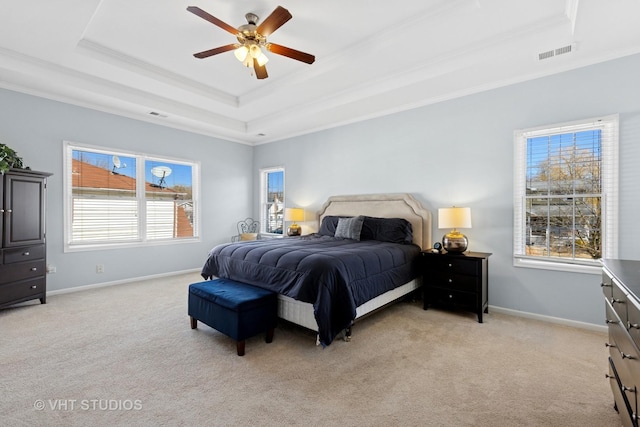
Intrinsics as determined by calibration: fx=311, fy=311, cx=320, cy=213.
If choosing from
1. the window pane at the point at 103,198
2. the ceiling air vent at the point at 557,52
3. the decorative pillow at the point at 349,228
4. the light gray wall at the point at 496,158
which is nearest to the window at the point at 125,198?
the window pane at the point at 103,198

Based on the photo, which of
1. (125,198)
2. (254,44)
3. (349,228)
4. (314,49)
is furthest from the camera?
(125,198)

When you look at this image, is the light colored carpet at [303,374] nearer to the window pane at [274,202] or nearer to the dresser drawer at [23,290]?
the dresser drawer at [23,290]

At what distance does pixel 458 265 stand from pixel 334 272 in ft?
5.32

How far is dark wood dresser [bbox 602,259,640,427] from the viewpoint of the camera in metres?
1.23

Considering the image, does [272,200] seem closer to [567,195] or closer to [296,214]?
[296,214]

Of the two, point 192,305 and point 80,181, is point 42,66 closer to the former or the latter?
point 80,181

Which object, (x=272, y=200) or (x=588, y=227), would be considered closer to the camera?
(x=588, y=227)

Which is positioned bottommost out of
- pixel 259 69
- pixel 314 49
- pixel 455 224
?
pixel 455 224

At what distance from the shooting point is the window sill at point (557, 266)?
10.2 ft

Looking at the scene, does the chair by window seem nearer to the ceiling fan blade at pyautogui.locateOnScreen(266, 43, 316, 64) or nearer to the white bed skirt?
the white bed skirt

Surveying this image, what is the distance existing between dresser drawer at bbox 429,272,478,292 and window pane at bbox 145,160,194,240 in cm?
439

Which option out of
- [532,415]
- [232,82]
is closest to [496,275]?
[532,415]


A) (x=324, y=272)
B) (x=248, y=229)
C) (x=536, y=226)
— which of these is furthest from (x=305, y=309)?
(x=248, y=229)

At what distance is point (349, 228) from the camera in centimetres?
433
